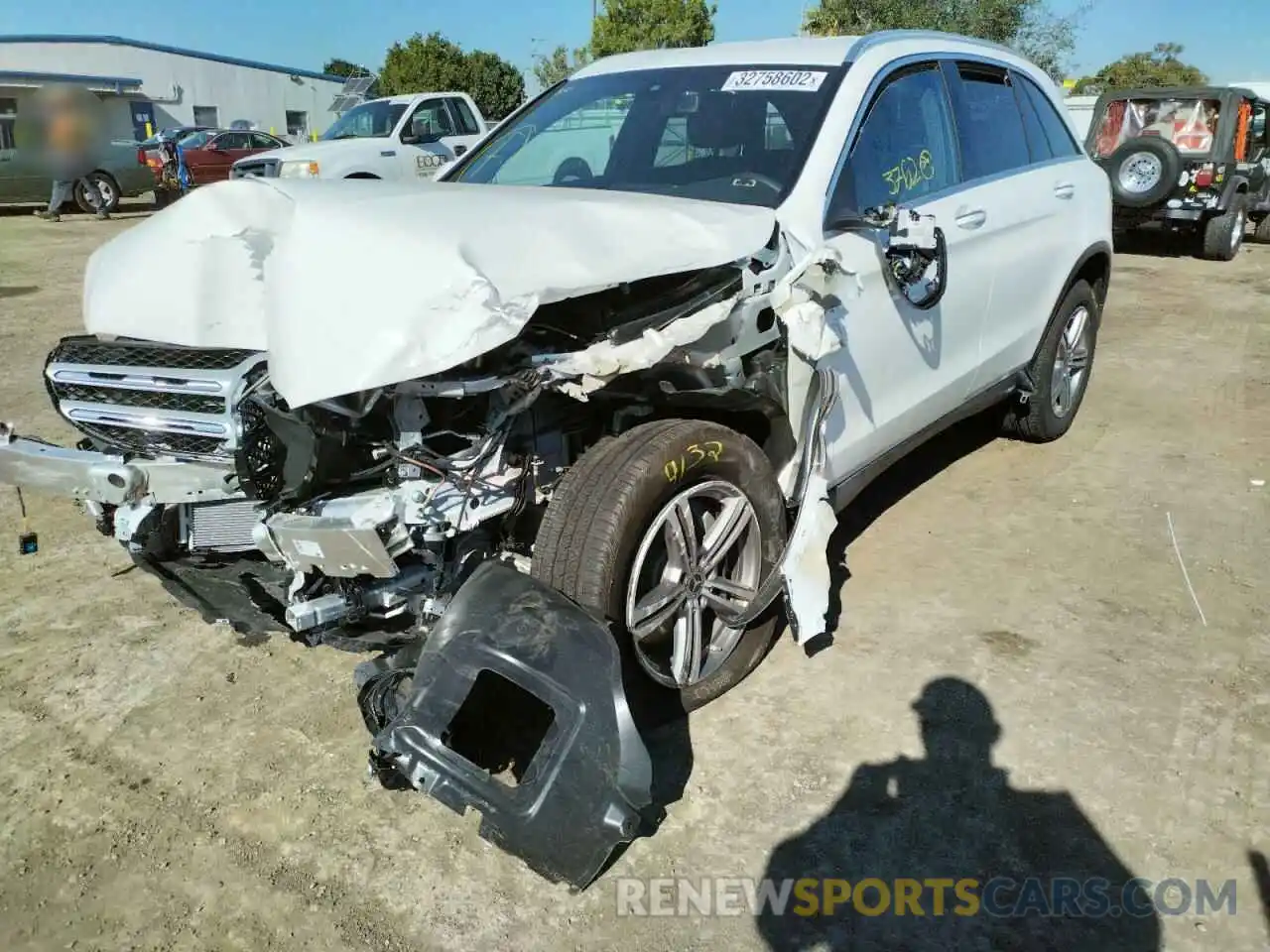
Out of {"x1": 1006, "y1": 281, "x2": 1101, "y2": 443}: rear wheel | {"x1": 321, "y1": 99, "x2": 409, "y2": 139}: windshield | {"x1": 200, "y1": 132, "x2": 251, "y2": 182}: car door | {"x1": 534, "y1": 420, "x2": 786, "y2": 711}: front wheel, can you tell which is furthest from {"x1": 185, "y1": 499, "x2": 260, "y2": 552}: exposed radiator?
{"x1": 200, "y1": 132, "x2": 251, "y2": 182}: car door

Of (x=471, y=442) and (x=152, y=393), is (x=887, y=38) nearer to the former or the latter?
(x=471, y=442)

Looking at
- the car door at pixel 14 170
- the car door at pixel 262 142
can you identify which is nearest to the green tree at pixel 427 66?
the car door at pixel 262 142

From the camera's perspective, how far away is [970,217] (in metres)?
3.76

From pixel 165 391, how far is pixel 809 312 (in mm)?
1729

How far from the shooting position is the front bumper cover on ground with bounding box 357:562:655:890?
2193 millimetres

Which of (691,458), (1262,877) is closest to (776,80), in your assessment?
(691,458)

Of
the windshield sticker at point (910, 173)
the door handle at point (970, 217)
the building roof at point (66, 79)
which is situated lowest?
the door handle at point (970, 217)

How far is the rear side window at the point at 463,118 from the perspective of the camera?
14.3 m

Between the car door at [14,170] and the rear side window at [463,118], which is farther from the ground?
the rear side window at [463,118]

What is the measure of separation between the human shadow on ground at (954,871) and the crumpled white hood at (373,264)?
1.48 meters

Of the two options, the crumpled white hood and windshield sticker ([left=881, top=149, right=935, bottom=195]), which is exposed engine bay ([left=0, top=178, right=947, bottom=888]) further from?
windshield sticker ([left=881, top=149, right=935, bottom=195])

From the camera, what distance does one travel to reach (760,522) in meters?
3.00

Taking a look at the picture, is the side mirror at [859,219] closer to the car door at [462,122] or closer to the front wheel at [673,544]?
the front wheel at [673,544]

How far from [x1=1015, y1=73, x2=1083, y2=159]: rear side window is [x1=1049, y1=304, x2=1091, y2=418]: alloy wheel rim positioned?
0.80 meters
